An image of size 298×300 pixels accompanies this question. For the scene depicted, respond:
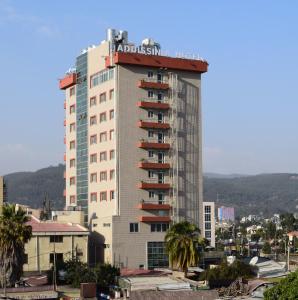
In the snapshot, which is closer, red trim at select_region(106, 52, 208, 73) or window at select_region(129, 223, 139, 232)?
window at select_region(129, 223, 139, 232)

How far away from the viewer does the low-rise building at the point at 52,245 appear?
409 ft

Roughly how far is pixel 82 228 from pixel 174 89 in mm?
29828

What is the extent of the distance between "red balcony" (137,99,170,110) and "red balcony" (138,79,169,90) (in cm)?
253

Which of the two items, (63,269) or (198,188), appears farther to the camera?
(198,188)

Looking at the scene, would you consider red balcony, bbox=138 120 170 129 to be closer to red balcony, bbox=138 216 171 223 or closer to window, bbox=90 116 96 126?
window, bbox=90 116 96 126

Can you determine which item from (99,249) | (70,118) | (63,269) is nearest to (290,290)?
(63,269)

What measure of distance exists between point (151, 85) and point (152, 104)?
341 centimetres

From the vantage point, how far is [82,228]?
132625 mm

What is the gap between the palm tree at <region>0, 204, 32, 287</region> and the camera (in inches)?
3898

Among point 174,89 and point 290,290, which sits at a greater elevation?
point 174,89

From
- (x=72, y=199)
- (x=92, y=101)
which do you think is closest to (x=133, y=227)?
(x=72, y=199)

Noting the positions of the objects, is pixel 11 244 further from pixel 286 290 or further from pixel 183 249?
pixel 286 290

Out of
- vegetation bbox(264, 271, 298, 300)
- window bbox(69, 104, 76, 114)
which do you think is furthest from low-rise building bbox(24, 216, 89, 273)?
vegetation bbox(264, 271, 298, 300)

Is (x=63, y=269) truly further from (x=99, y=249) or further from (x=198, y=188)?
(x=198, y=188)
